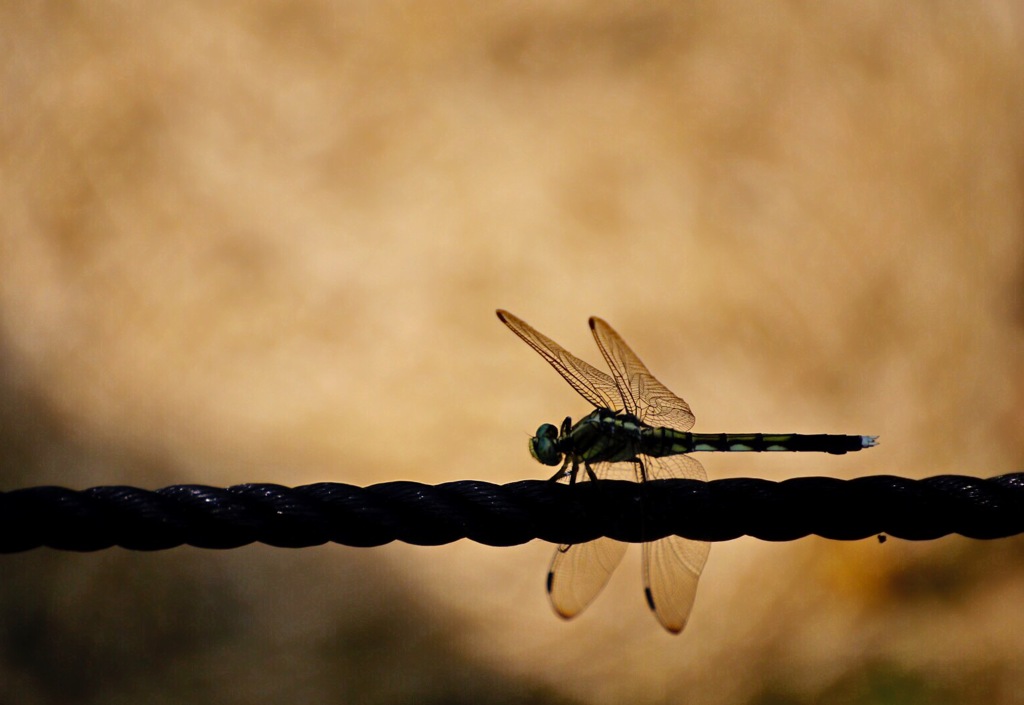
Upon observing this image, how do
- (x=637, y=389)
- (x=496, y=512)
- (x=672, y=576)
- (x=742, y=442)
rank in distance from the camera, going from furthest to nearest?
(x=637, y=389) < (x=742, y=442) < (x=672, y=576) < (x=496, y=512)

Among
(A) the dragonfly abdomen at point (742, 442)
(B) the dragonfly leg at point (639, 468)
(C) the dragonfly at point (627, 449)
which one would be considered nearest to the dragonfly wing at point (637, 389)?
(C) the dragonfly at point (627, 449)

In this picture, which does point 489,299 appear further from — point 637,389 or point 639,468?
point 639,468

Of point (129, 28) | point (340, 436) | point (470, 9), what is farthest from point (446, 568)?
point (129, 28)

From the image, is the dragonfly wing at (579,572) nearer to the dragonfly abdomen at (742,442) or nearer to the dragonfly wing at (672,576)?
the dragonfly wing at (672,576)

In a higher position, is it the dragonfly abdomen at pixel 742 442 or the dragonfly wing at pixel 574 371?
the dragonfly wing at pixel 574 371

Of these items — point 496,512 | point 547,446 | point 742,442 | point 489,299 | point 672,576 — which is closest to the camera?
point 496,512

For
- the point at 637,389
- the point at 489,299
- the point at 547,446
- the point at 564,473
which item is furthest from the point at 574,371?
the point at 489,299

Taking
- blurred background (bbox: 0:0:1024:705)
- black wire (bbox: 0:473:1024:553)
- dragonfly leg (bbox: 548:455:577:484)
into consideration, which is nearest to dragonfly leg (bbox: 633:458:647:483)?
dragonfly leg (bbox: 548:455:577:484)
